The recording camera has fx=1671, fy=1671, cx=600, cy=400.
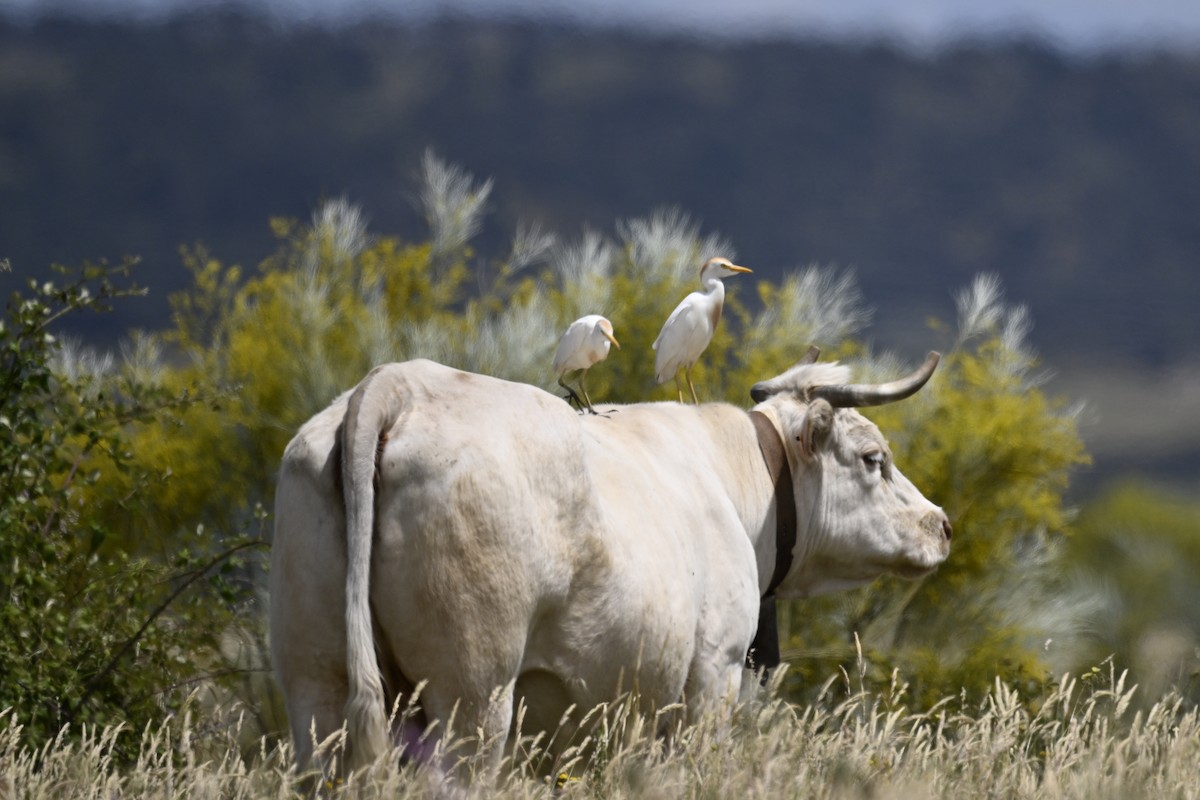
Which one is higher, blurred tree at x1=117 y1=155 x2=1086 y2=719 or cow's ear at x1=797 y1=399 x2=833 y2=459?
cow's ear at x1=797 y1=399 x2=833 y2=459

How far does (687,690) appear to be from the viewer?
5145 mm

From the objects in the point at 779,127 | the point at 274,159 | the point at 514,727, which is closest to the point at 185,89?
the point at 274,159

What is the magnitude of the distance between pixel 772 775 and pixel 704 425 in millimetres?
2133

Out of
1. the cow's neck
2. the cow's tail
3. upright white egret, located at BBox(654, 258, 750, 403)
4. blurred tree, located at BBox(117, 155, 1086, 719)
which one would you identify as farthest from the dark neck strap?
blurred tree, located at BBox(117, 155, 1086, 719)

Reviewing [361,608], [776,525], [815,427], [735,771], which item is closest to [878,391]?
[815,427]

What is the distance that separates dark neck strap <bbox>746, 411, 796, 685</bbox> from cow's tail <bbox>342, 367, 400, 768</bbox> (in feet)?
7.54

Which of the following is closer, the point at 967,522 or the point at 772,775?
the point at 772,775

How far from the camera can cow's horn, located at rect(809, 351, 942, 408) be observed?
238 inches

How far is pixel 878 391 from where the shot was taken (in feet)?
19.8

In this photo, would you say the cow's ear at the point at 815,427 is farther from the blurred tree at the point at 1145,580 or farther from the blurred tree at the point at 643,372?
the blurred tree at the point at 643,372

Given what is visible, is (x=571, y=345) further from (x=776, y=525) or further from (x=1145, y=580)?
(x=1145, y=580)

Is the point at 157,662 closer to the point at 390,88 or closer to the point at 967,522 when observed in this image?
the point at 967,522

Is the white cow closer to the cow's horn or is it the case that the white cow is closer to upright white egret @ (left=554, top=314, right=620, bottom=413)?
upright white egret @ (left=554, top=314, right=620, bottom=413)

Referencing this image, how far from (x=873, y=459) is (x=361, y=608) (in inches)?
110
